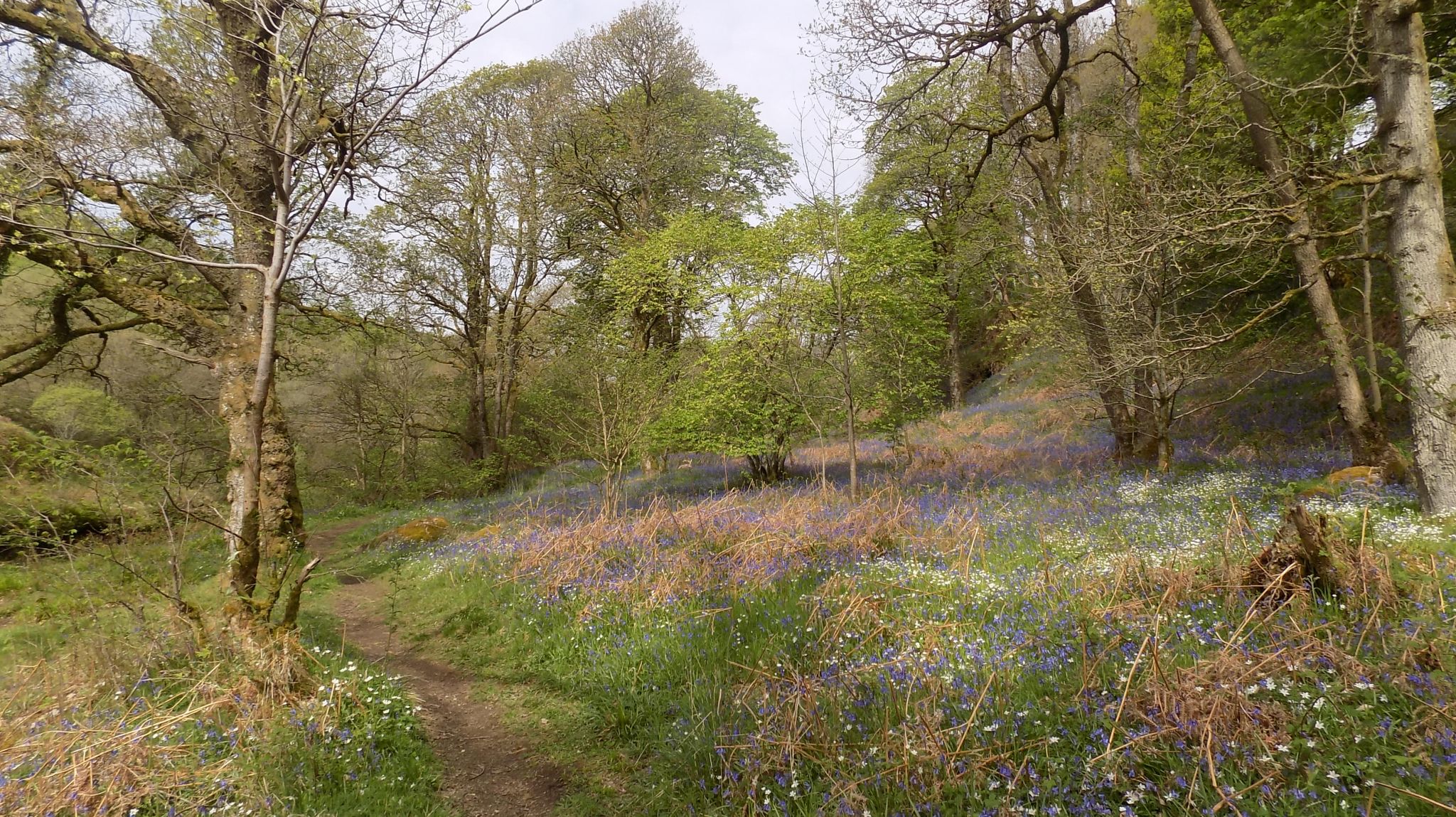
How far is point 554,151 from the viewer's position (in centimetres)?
2098

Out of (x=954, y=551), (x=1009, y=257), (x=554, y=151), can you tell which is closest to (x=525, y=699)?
(x=954, y=551)

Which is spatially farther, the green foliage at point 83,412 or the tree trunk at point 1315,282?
the green foliage at point 83,412

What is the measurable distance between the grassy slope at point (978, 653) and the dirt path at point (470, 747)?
0.80 feet

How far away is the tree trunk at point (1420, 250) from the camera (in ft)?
18.6

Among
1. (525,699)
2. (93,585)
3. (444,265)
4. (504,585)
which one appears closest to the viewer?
(93,585)

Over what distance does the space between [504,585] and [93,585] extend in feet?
12.3

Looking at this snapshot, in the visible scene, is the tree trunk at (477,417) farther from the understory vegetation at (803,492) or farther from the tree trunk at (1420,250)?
the tree trunk at (1420,250)

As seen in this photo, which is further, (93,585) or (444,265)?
(444,265)

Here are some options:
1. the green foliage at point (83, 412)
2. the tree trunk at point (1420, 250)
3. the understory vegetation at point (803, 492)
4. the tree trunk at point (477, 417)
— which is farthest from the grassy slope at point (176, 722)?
the tree trunk at point (477, 417)

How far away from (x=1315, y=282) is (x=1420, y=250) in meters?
1.74

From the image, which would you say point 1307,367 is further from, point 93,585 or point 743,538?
point 93,585

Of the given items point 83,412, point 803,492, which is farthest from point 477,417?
point 803,492

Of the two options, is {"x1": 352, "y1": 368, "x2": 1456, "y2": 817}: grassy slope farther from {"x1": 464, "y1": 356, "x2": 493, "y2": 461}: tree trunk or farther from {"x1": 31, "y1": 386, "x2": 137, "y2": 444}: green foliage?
{"x1": 464, "y1": 356, "x2": 493, "y2": 461}: tree trunk

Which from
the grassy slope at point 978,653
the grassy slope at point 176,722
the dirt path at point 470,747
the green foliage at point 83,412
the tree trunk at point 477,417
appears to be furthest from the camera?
the tree trunk at point 477,417
